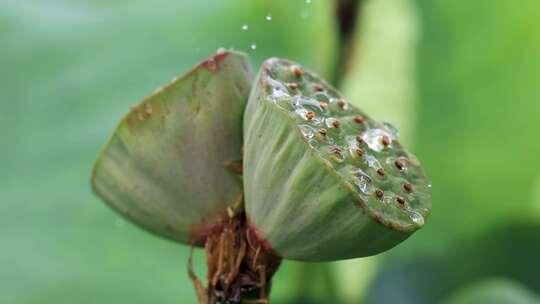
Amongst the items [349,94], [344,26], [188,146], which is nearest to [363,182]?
[188,146]

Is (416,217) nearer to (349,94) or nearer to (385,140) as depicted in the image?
(385,140)

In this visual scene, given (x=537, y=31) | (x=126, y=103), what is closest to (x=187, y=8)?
(x=126, y=103)

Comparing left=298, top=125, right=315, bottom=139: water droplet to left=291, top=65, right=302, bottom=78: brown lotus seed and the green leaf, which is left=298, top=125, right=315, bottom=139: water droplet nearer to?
left=291, top=65, right=302, bottom=78: brown lotus seed

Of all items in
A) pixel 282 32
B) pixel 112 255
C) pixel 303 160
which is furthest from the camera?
pixel 282 32

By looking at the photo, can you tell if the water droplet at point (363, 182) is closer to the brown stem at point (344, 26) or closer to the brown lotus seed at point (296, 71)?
the brown lotus seed at point (296, 71)

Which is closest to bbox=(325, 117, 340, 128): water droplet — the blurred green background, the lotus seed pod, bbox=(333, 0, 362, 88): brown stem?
the lotus seed pod

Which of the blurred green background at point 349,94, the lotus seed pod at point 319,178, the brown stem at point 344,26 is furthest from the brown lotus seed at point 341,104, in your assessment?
the blurred green background at point 349,94

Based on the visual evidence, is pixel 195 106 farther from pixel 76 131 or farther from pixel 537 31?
pixel 537 31
